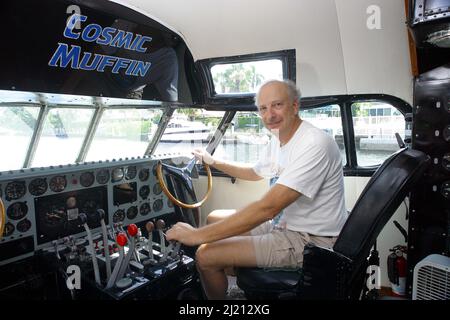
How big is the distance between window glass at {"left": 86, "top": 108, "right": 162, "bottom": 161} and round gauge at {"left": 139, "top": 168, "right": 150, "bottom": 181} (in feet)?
3.07

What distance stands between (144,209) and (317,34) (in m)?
2.09

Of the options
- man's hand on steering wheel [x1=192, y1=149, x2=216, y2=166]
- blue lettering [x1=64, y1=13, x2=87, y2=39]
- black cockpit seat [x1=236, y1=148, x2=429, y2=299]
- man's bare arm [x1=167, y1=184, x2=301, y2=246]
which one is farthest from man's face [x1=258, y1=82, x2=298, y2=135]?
blue lettering [x1=64, y1=13, x2=87, y2=39]

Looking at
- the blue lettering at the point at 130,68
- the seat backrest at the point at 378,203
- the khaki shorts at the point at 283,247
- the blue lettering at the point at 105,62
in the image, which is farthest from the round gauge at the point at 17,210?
the seat backrest at the point at 378,203

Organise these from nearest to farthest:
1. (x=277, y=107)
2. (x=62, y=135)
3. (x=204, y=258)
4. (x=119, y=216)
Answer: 1. (x=204, y=258)
2. (x=277, y=107)
3. (x=119, y=216)
4. (x=62, y=135)

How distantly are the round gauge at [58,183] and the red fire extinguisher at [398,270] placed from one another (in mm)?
2611

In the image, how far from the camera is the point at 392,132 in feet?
9.18

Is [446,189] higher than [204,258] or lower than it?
higher

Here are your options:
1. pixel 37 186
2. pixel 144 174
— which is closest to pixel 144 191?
pixel 144 174

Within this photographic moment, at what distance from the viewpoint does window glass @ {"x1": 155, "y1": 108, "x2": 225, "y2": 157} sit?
3449mm

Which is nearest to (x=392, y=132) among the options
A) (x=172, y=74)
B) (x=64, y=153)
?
(x=172, y=74)

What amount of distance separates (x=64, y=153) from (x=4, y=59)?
7.56 ft

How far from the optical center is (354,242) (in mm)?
Result: 1254

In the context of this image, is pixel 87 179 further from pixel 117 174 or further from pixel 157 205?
pixel 157 205
